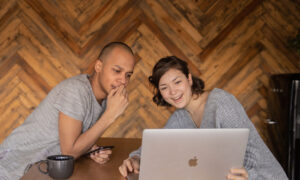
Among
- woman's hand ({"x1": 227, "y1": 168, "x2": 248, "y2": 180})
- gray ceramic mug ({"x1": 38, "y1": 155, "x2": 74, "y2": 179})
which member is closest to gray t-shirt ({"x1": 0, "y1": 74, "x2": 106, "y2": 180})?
gray ceramic mug ({"x1": 38, "y1": 155, "x2": 74, "y2": 179})

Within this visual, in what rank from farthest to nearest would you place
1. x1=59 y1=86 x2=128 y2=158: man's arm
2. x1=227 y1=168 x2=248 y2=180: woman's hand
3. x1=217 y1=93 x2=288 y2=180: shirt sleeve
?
1. x1=59 y1=86 x2=128 y2=158: man's arm
2. x1=217 y1=93 x2=288 y2=180: shirt sleeve
3. x1=227 y1=168 x2=248 y2=180: woman's hand

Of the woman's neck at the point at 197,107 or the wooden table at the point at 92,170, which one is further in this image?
the woman's neck at the point at 197,107

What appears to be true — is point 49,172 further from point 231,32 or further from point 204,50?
point 231,32

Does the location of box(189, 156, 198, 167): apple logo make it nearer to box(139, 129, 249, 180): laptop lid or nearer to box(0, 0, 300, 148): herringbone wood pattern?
box(139, 129, 249, 180): laptop lid

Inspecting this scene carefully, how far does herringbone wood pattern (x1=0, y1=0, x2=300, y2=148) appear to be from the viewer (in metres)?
2.73

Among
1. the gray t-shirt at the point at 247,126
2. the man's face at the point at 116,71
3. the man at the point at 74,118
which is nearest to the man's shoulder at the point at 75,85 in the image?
the man at the point at 74,118

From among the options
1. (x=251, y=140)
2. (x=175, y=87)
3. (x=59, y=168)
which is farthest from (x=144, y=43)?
(x=59, y=168)

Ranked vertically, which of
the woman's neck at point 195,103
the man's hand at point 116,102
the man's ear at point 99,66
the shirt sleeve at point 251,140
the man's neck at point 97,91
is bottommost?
the shirt sleeve at point 251,140

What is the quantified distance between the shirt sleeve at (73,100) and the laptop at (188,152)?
2.11 feet

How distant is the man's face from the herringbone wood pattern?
1039 mm

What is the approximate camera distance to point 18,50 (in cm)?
274

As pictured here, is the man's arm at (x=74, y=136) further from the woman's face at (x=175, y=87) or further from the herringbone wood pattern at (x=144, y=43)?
the herringbone wood pattern at (x=144, y=43)

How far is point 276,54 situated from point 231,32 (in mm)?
495

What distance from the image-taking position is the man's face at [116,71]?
1734mm
